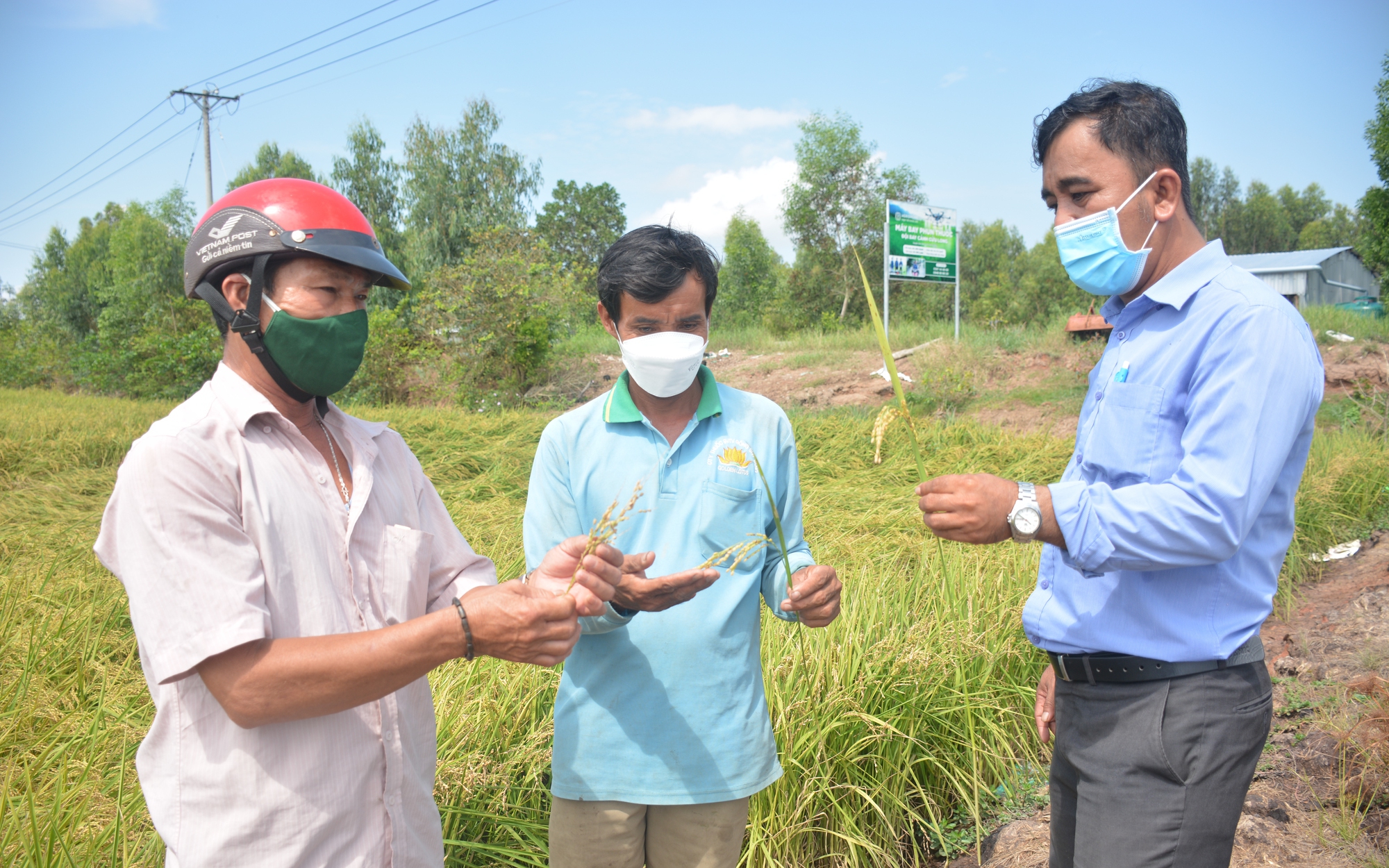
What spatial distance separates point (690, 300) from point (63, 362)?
31.8 meters

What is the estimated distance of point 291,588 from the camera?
1257 millimetres

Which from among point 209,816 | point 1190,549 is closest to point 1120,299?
point 1190,549

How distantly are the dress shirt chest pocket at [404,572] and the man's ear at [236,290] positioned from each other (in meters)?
0.47

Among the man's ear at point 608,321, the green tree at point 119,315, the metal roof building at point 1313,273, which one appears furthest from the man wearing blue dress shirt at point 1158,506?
A: the metal roof building at point 1313,273

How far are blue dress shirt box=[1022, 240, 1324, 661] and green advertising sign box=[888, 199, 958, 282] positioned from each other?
439 inches

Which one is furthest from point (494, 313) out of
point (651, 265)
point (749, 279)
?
point (749, 279)

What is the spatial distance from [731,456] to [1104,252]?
0.87 meters

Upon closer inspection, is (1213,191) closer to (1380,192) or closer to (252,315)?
(1380,192)

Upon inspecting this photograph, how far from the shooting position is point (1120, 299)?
1783 millimetres

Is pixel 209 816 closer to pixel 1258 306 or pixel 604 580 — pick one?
pixel 604 580

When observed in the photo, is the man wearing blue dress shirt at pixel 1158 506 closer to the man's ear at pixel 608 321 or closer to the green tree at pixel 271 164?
the man's ear at pixel 608 321

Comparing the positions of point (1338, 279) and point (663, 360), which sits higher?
point (1338, 279)

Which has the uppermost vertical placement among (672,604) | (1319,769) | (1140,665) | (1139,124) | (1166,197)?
(1139,124)

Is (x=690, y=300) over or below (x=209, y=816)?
over
